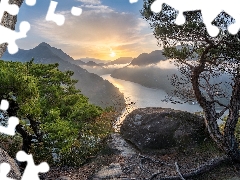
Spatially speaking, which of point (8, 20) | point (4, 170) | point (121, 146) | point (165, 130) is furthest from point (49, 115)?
point (165, 130)

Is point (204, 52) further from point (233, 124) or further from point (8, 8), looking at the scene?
point (8, 8)

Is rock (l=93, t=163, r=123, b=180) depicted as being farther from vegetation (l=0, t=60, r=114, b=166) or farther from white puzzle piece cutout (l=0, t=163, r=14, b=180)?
white puzzle piece cutout (l=0, t=163, r=14, b=180)

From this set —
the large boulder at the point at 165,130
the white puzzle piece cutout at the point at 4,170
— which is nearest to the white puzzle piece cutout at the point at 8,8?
the white puzzle piece cutout at the point at 4,170

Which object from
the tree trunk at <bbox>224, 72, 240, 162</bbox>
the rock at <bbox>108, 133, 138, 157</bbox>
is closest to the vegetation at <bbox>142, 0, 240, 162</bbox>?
the tree trunk at <bbox>224, 72, 240, 162</bbox>

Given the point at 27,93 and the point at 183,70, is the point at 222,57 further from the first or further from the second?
the point at 27,93

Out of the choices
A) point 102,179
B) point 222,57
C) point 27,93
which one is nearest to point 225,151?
point 222,57
